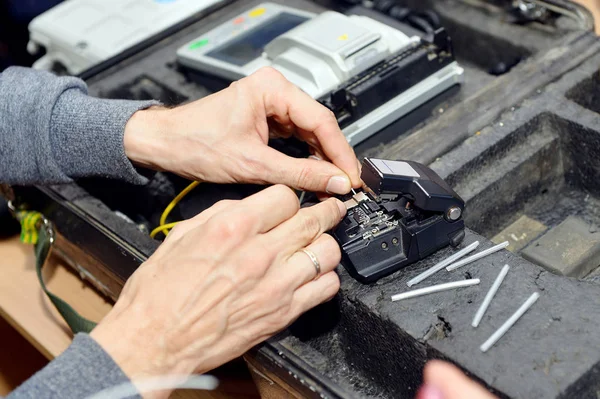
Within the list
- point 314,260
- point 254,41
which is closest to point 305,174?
A: point 314,260

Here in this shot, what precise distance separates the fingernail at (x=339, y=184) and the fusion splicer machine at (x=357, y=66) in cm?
23

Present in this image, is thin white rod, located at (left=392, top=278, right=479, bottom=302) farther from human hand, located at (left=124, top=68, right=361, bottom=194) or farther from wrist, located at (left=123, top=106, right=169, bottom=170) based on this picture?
wrist, located at (left=123, top=106, right=169, bottom=170)

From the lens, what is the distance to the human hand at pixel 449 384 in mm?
699

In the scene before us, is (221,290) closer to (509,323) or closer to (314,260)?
(314,260)

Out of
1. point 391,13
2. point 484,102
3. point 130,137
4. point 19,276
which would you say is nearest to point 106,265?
point 130,137

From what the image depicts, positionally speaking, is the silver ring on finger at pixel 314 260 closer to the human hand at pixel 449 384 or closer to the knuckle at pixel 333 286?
the knuckle at pixel 333 286

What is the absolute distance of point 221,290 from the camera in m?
Result: 0.80

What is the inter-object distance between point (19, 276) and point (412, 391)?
833 mm

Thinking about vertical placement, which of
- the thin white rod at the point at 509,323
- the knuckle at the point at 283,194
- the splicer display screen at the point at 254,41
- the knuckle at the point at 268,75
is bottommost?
the thin white rod at the point at 509,323

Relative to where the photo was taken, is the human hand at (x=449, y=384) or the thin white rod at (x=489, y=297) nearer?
the human hand at (x=449, y=384)

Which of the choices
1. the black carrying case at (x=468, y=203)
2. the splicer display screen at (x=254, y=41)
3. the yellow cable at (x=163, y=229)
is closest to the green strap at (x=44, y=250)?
the black carrying case at (x=468, y=203)

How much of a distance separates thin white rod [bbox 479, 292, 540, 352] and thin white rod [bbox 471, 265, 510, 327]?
26mm

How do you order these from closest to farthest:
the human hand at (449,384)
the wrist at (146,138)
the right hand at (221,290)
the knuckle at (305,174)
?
1. the human hand at (449,384)
2. the right hand at (221,290)
3. the knuckle at (305,174)
4. the wrist at (146,138)

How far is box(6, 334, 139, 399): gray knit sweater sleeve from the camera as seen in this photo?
78 centimetres
